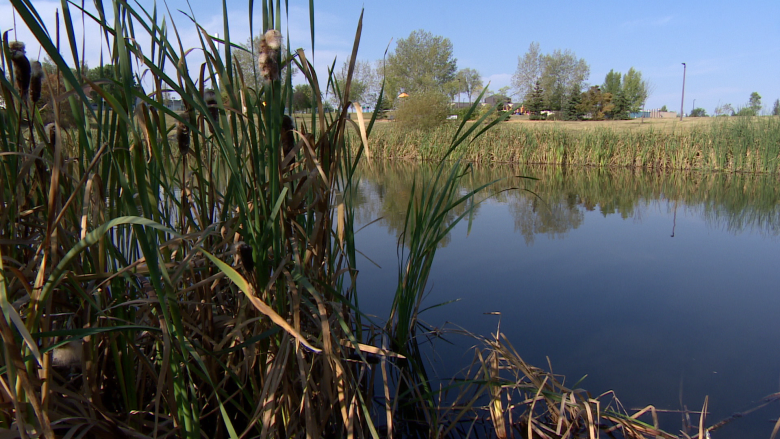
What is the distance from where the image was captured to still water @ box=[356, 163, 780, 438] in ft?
5.89

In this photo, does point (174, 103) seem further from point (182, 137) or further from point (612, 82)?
point (612, 82)

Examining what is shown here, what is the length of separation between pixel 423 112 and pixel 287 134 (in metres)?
13.7

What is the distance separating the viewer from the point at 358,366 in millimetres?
1421

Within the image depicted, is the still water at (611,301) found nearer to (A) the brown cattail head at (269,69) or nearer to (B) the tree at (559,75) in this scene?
(A) the brown cattail head at (269,69)

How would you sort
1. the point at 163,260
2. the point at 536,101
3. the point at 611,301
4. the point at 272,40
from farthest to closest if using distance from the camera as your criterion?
the point at 536,101, the point at 611,301, the point at 163,260, the point at 272,40

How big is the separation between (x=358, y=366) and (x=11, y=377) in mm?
931

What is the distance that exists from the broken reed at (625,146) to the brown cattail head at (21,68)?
6586mm

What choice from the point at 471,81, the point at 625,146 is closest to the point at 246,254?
the point at 625,146

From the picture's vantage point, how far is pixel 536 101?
31125 millimetres

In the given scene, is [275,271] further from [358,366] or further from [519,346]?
[519,346]

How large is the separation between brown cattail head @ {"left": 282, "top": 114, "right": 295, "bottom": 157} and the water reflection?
8.04 ft

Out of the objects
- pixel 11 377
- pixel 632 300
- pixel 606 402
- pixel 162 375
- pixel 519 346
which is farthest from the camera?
pixel 632 300

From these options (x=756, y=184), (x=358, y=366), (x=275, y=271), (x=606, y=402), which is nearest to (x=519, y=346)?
(x=606, y=402)

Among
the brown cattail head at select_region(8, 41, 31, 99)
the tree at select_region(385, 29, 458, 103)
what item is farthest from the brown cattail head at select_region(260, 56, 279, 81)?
the tree at select_region(385, 29, 458, 103)
